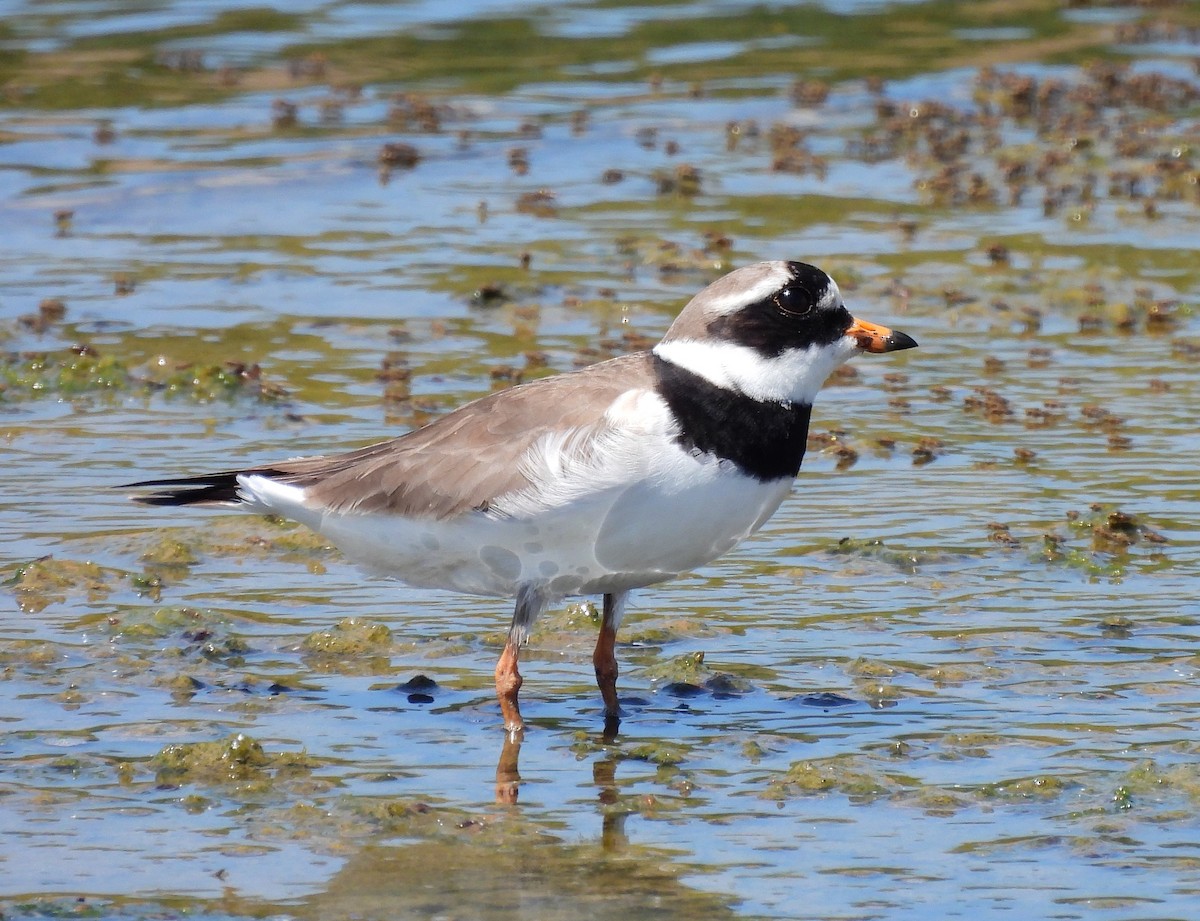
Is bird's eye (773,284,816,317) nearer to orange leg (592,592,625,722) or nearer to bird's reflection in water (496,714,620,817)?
orange leg (592,592,625,722)

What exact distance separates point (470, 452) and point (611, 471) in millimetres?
764

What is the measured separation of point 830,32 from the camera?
72.5 ft

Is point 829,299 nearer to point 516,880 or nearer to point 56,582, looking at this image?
point 516,880

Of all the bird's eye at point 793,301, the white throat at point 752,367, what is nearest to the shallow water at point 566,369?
the white throat at point 752,367

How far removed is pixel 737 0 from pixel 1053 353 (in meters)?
12.1

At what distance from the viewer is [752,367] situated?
7.05 m

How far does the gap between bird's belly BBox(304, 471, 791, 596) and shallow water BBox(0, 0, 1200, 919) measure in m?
0.52

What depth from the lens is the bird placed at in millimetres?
6791

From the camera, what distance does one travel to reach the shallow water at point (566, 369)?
6035 mm

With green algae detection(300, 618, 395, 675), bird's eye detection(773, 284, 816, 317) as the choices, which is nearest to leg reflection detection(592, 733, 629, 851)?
green algae detection(300, 618, 395, 675)

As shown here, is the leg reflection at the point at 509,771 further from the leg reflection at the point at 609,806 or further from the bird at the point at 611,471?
the leg reflection at the point at 609,806

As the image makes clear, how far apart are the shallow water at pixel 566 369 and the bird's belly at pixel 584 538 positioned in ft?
1.69

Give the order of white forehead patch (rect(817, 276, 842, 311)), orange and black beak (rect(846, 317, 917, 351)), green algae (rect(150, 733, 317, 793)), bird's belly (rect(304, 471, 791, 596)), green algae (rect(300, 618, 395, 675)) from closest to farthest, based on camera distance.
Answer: green algae (rect(150, 733, 317, 793))
bird's belly (rect(304, 471, 791, 596))
white forehead patch (rect(817, 276, 842, 311))
orange and black beak (rect(846, 317, 917, 351))
green algae (rect(300, 618, 395, 675))

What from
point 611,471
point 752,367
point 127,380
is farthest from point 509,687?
point 127,380
